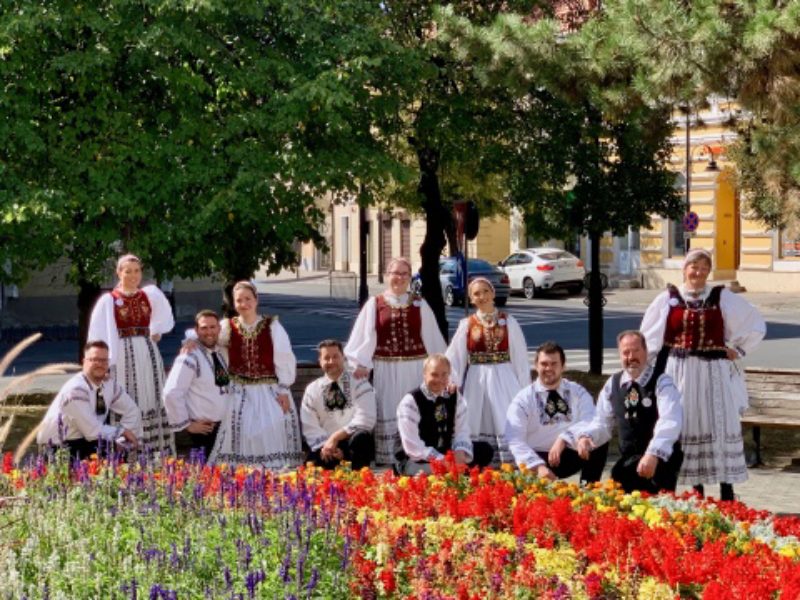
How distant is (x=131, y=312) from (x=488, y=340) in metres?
2.93

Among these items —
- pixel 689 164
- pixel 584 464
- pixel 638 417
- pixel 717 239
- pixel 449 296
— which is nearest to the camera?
pixel 638 417

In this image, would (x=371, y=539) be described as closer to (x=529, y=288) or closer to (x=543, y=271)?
(x=543, y=271)

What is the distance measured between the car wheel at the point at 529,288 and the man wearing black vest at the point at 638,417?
37256 millimetres

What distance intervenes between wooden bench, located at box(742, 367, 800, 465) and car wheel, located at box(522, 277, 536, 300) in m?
33.9

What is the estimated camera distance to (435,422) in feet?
35.2

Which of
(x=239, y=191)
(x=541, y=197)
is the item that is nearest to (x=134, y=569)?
(x=239, y=191)

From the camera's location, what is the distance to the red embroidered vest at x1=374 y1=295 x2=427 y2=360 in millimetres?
12273

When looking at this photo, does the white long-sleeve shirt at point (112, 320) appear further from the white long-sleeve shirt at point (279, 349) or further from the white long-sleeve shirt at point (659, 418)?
the white long-sleeve shirt at point (659, 418)

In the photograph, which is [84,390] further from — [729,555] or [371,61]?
[371,61]

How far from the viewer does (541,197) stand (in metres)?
19.0

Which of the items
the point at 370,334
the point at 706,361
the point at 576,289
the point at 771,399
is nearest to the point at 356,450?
the point at 370,334

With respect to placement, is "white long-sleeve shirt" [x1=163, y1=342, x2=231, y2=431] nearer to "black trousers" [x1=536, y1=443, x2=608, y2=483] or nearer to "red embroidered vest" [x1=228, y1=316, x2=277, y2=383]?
"red embroidered vest" [x1=228, y1=316, x2=277, y2=383]

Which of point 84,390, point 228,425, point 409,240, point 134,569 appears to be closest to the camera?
point 134,569

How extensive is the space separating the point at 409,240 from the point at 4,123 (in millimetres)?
47055
